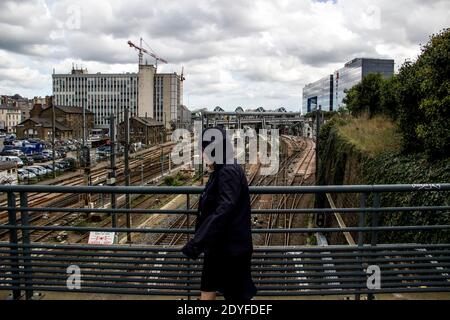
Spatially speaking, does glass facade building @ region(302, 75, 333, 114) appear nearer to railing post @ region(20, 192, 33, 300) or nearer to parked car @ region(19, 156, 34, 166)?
parked car @ region(19, 156, 34, 166)

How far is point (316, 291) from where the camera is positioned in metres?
3.78

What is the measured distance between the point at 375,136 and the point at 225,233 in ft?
45.5

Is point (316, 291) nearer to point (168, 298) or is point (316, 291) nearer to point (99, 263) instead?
point (168, 298)

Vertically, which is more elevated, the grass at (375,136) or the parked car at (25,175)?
the grass at (375,136)

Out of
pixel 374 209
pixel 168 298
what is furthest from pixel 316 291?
pixel 168 298

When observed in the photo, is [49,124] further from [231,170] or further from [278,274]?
[231,170]

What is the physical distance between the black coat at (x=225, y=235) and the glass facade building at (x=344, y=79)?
71.5 metres

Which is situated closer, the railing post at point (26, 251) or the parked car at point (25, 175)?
the railing post at point (26, 251)

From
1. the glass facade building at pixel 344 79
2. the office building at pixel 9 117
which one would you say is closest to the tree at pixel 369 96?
the glass facade building at pixel 344 79

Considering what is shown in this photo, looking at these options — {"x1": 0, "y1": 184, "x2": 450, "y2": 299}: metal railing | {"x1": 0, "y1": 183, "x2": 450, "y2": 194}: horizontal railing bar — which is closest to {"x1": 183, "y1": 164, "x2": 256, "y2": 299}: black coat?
{"x1": 0, "y1": 183, "x2": 450, "y2": 194}: horizontal railing bar

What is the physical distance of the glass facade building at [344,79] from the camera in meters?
88.8

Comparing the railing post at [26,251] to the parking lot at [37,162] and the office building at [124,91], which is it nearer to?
→ the parking lot at [37,162]

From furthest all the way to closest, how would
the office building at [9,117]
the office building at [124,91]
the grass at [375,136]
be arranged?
the office building at [124,91] < the office building at [9,117] < the grass at [375,136]
